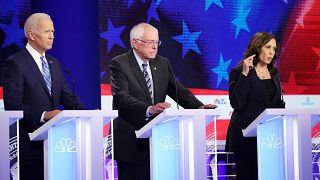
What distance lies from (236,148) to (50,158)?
4.88 ft

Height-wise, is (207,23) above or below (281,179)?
above

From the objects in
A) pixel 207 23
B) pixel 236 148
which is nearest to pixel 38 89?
pixel 236 148

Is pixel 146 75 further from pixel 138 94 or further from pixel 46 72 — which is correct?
pixel 46 72

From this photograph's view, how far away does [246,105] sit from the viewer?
5.42m

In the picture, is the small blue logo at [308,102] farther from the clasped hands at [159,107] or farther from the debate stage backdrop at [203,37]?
the clasped hands at [159,107]

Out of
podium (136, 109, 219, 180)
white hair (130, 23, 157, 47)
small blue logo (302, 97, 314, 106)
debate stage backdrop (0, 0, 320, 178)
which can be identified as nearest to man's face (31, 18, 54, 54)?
white hair (130, 23, 157, 47)

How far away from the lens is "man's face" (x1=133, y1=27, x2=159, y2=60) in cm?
536

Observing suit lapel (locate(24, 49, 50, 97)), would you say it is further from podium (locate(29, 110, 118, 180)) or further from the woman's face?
the woman's face

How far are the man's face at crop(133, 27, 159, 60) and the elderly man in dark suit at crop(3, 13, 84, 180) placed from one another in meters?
0.60

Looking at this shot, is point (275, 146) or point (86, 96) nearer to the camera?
point (275, 146)

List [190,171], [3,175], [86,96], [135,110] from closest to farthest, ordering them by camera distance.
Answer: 1. [3,175]
2. [190,171]
3. [135,110]
4. [86,96]

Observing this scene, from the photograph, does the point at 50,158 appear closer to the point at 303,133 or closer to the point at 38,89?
the point at 38,89

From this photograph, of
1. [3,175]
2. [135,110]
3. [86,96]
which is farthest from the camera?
[86,96]

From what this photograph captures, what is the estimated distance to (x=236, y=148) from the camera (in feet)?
17.6
